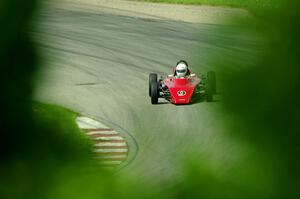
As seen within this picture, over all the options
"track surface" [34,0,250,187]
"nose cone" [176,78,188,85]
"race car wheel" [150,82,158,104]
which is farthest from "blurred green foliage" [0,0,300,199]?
"nose cone" [176,78,188,85]

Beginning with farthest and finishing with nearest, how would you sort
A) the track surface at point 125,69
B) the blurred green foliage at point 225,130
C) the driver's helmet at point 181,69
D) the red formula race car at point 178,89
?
the red formula race car at point 178,89, the driver's helmet at point 181,69, the track surface at point 125,69, the blurred green foliage at point 225,130

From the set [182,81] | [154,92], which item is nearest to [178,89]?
[182,81]

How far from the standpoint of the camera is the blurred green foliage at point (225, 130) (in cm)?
77

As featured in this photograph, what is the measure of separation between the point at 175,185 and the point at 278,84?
0.44 ft

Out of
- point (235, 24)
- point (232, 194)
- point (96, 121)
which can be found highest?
point (235, 24)

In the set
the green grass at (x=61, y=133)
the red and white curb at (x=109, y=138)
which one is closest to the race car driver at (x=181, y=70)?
the red and white curb at (x=109, y=138)

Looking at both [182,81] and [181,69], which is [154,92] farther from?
[181,69]

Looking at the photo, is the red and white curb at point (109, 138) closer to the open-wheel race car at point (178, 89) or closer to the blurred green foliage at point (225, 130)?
the open-wheel race car at point (178, 89)

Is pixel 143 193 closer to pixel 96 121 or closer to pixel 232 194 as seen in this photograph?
pixel 232 194

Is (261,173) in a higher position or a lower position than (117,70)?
higher

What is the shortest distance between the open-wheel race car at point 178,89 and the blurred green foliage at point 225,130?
22.0 meters

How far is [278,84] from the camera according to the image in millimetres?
770

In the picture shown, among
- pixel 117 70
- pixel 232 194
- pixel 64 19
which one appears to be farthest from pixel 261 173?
pixel 64 19

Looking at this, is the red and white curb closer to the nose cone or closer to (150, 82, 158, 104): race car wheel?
(150, 82, 158, 104): race car wheel
